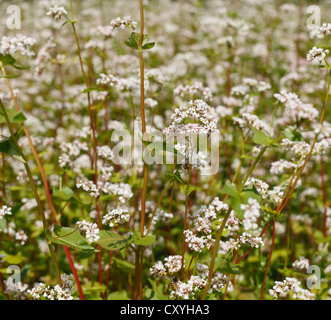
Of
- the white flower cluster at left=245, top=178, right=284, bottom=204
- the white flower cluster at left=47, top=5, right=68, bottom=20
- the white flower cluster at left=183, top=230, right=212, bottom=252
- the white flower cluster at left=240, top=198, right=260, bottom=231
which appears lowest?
the white flower cluster at left=183, top=230, right=212, bottom=252

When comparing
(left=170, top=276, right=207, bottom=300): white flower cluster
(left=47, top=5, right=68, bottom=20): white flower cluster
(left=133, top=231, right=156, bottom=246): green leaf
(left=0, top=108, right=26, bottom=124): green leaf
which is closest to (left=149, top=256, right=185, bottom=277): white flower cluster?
(left=170, top=276, right=207, bottom=300): white flower cluster

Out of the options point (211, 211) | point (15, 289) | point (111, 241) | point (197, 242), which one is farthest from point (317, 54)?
point (15, 289)

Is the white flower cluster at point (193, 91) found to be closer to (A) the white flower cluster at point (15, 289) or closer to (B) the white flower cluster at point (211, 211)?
(B) the white flower cluster at point (211, 211)

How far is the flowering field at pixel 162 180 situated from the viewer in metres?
2.16

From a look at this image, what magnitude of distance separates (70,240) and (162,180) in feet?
7.43

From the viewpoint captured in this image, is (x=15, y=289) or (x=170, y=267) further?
(x=15, y=289)

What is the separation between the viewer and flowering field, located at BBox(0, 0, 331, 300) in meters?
2.16

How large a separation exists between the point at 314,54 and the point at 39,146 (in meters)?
3.59

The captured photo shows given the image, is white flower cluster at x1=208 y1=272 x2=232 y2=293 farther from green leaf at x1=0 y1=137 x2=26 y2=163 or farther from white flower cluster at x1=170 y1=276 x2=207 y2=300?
green leaf at x1=0 y1=137 x2=26 y2=163

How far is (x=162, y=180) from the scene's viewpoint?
430 cm

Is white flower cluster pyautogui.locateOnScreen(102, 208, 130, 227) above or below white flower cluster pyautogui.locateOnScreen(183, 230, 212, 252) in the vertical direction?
above

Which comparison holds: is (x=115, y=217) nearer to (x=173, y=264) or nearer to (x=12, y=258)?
(x=173, y=264)
